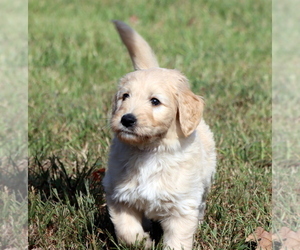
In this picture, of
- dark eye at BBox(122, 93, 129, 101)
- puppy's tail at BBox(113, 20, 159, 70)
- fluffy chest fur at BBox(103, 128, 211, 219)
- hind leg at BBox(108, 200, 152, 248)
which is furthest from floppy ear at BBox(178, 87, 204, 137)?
puppy's tail at BBox(113, 20, 159, 70)

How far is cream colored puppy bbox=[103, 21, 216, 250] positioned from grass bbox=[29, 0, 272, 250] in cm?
22

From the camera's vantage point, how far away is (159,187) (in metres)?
3.05

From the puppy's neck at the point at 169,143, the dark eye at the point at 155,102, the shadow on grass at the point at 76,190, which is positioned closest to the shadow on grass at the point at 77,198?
the shadow on grass at the point at 76,190

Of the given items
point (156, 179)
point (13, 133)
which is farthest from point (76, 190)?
point (13, 133)

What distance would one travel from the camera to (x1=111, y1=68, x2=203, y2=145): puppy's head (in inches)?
114

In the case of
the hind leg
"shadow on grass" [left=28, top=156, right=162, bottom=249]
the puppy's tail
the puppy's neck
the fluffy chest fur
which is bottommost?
"shadow on grass" [left=28, top=156, right=162, bottom=249]

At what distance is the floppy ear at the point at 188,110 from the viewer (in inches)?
122

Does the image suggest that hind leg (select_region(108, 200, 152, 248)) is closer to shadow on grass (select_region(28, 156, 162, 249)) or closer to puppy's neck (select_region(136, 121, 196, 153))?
shadow on grass (select_region(28, 156, 162, 249))

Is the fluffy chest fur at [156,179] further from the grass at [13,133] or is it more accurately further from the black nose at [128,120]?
the grass at [13,133]

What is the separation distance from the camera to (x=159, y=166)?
3117mm

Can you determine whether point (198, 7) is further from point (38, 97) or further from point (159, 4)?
point (38, 97)

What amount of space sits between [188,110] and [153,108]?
25 centimetres

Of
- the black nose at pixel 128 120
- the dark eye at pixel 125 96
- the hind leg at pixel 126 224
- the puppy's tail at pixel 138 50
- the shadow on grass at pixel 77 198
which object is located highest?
the puppy's tail at pixel 138 50

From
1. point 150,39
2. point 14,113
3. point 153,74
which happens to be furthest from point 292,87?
point 153,74
